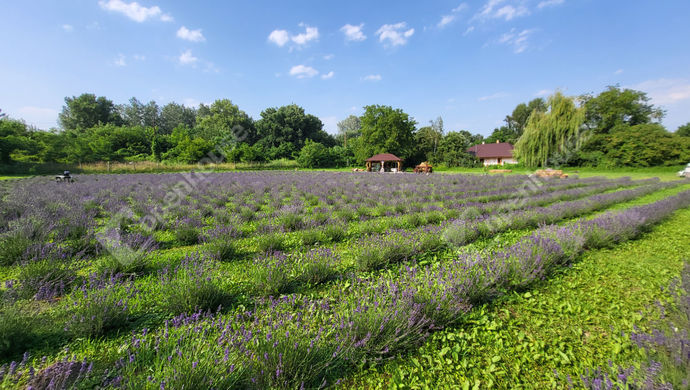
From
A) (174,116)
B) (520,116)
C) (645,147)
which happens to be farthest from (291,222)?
(174,116)

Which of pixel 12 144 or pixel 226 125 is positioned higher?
pixel 226 125

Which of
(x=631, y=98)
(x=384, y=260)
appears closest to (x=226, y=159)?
(x=384, y=260)

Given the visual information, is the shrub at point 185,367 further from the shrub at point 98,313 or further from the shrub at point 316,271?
the shrub at point 316,271

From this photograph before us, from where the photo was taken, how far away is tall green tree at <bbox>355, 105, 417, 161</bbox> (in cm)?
4544

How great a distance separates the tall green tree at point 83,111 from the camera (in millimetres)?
53062

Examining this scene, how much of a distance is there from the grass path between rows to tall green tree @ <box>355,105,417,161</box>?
4357cm

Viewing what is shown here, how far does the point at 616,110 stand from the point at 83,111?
10046cm

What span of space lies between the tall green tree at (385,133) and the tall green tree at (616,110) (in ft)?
86.3

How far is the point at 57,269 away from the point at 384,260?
13.5ft

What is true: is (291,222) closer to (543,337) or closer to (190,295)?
(190,295)

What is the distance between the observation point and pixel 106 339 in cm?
208

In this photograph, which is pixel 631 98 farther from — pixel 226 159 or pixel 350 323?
pixel 226 159

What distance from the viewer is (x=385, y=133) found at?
151ft

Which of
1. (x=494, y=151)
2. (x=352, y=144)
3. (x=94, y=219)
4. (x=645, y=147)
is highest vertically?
(x=352, y=144)
